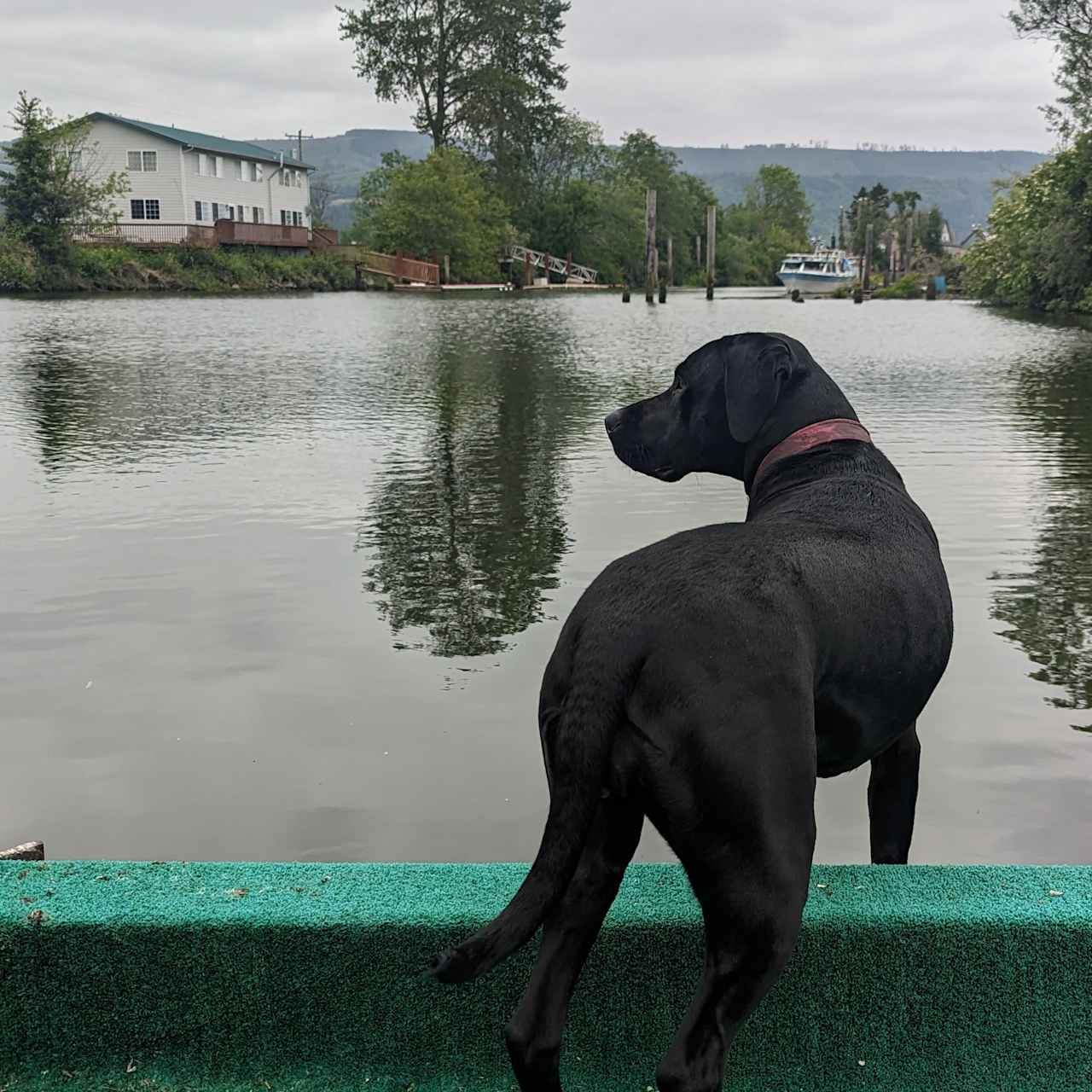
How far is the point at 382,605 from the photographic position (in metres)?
6.70

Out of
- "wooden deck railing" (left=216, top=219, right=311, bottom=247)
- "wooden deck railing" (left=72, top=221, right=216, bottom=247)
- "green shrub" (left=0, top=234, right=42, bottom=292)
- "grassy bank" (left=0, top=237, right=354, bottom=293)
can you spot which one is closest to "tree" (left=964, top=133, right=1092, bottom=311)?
"grassy bank" (left=0, top=237, right=354, bottom=293)

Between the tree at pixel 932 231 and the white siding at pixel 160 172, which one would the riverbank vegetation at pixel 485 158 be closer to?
the white siding at pixel 160 172

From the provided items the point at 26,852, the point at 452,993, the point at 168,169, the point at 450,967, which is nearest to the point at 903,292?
the point at 168,169

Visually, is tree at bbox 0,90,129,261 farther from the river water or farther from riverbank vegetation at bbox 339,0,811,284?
the river water

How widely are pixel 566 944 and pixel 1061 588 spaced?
5.59 meters

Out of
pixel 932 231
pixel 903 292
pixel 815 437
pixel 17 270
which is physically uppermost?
pixel 932 231

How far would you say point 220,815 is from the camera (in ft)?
14.4

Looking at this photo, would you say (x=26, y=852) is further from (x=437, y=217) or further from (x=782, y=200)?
(x=782, y=200)

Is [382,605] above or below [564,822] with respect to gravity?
below

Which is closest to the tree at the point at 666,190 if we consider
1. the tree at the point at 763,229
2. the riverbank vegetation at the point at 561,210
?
the riverbank vegetation at the point at 561,210

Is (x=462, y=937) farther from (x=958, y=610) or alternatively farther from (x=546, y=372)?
(x=546, y=372)

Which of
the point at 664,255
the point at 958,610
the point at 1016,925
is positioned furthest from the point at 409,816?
the point at 664,255

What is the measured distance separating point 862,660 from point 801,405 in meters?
1.19

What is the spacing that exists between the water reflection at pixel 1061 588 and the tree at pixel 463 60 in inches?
2317
